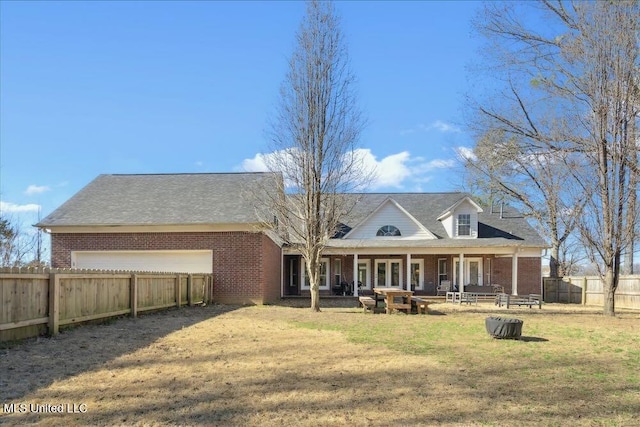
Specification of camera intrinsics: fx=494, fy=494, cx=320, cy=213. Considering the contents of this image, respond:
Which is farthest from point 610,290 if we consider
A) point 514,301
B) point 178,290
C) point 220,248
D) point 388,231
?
point 178,290

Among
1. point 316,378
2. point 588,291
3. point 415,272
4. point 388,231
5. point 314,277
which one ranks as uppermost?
point 388,231

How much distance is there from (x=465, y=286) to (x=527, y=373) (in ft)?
62.1

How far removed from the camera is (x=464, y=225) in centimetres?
2659

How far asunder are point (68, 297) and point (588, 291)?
79.2ft

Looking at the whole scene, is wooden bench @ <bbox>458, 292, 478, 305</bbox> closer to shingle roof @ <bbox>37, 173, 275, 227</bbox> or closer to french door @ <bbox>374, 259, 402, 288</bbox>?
french door @ <bbox>374, 259, 402, 288</bbox>

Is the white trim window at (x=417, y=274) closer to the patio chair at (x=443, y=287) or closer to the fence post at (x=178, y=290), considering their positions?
the patio chair at (x=443, y=287)

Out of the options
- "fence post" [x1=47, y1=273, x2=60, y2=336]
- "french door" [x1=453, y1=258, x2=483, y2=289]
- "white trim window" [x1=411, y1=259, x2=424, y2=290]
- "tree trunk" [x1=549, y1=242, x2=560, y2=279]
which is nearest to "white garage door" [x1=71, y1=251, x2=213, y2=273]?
"fence post" [x1=47, y1=273, x2=60, y2=336]

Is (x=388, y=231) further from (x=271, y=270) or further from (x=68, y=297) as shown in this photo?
(x=68, y=297)

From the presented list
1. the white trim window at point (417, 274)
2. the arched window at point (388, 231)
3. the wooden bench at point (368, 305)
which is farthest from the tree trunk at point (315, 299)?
the white trim window at point (417, 274)

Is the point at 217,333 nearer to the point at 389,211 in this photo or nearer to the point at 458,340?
the point at 458,340

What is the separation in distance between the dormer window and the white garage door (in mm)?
14109

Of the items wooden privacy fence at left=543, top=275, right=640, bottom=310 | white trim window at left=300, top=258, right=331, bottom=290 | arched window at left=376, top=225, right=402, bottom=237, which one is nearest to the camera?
wooden privacy fence at left=543, top=275, right=640, bottom=310

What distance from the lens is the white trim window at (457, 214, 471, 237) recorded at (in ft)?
87.1

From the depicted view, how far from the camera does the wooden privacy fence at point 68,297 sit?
8031 mm
